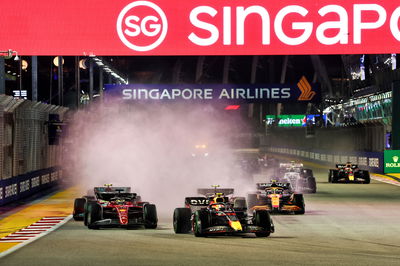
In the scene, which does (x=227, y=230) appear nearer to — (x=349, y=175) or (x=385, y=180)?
(x=349, y=175)

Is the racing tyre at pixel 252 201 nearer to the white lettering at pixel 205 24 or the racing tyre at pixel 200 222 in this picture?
the white lettering at pixel 205 24

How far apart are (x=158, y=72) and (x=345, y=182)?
181 feet

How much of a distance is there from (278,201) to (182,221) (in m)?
5.73

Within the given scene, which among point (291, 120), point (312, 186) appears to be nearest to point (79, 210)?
point (312, 186)

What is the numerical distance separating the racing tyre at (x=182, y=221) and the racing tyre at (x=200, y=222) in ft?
1.31

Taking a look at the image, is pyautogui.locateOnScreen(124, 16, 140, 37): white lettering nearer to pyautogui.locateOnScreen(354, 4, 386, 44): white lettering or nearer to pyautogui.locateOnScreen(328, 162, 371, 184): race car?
pyautogui.locateOnScreen(354, 4, 386, 44): white lettering

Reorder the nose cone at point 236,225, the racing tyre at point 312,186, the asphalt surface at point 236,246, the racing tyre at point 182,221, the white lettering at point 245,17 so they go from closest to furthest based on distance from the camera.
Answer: the asphalt surface at point 236,246
the nose cone at point 236,225
the racing tyre at point 182,221
the white lettering at point 245,17
the racing tyre at point 312,186

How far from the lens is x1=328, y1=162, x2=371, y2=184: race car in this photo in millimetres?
38406

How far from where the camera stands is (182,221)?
56.0ft

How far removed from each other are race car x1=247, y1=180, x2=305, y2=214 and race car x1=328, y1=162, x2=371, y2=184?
16.4 metres

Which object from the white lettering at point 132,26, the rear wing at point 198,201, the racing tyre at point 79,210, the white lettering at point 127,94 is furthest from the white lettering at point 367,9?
the white lettering at point 127,94

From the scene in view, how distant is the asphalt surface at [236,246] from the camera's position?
43.0ft

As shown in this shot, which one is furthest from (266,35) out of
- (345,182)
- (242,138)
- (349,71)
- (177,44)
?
(242,138)

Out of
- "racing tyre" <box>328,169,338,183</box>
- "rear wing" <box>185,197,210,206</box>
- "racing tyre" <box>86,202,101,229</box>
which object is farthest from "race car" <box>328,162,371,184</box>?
"racing tyre" <box>86,202,101,229</box>
